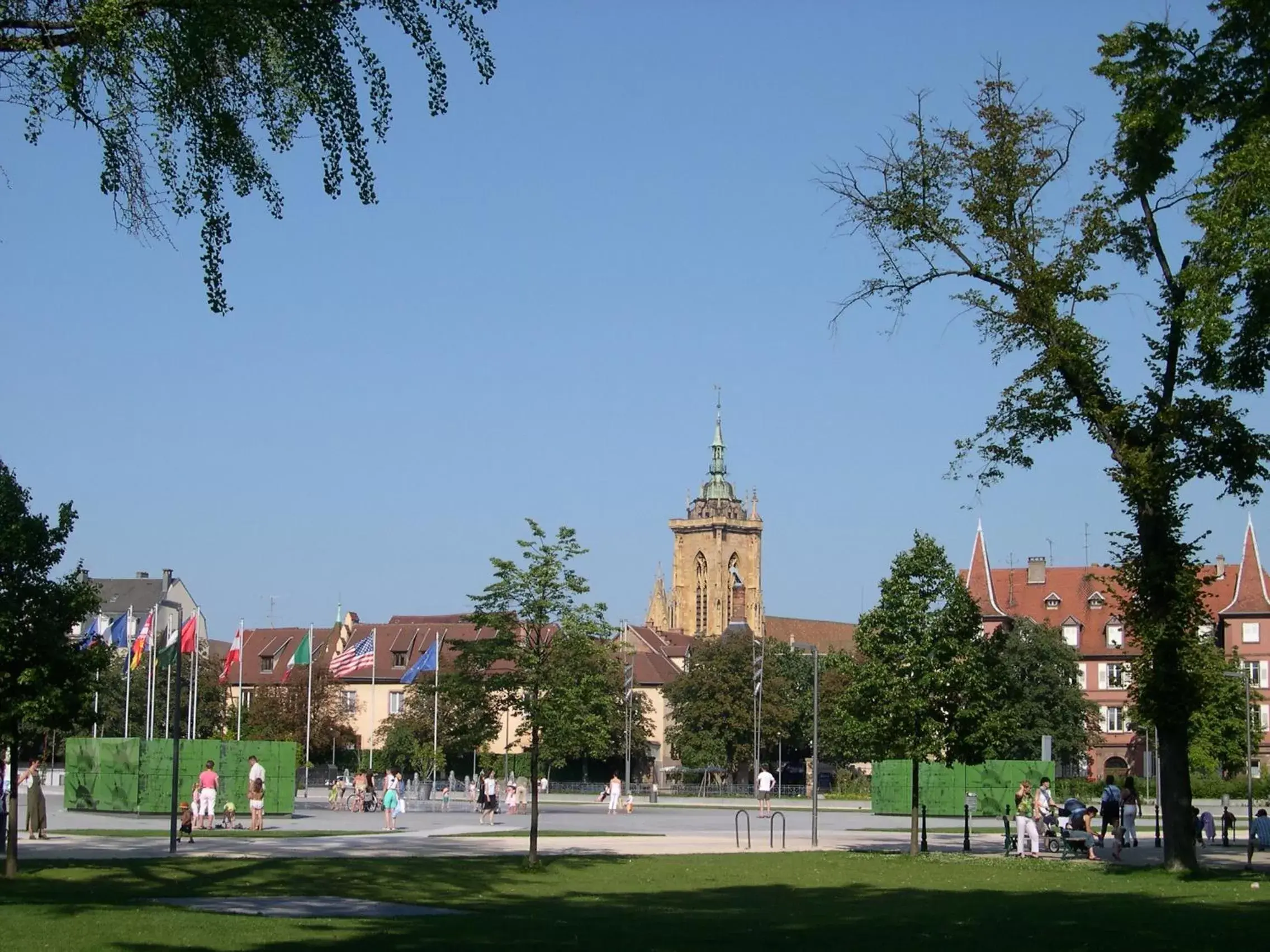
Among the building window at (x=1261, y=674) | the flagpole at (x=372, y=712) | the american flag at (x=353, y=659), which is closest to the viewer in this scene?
the american flag at (x=353, y=659)

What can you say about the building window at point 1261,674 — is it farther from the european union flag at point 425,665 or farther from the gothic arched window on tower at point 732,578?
the gothic arched window on tower at point 732,578

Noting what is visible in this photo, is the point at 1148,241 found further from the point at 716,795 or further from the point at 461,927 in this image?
the point at 716,795

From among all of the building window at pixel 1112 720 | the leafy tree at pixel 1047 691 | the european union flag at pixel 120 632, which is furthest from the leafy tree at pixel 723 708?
the european union flag at pixel 120 632

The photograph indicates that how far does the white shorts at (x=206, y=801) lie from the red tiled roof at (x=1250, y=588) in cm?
8322

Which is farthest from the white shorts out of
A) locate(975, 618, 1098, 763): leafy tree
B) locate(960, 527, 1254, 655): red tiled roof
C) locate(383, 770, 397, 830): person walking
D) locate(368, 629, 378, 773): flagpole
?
locate(960, 527, 1254, 655): red tiled roof

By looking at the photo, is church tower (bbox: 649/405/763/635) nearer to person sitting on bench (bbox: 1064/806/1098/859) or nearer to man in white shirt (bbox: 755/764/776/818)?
man in white shirt (bbox: 755/764/776/818)

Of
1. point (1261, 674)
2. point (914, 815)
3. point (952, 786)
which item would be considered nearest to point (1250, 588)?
point (1261, 674)

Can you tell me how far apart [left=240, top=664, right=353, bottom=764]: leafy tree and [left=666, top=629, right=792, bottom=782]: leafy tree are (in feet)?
72.6

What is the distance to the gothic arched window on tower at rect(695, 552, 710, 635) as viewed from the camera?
195250mm

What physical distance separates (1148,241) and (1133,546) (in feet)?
19.3

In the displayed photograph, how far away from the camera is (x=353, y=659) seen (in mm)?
70625

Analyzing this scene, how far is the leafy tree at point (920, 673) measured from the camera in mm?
35625

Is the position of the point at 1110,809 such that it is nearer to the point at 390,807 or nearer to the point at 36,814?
the point at 390,807

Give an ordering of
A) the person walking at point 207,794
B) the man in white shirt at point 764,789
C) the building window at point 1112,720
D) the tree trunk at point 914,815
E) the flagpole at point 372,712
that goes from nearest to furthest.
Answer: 1. the tree trunk at point 914,815
2. the person walking at point 207,794
3. the man in white shirt at point 764,789
4. the flagpole at point 372,712
5. the building window at point 1112,720
